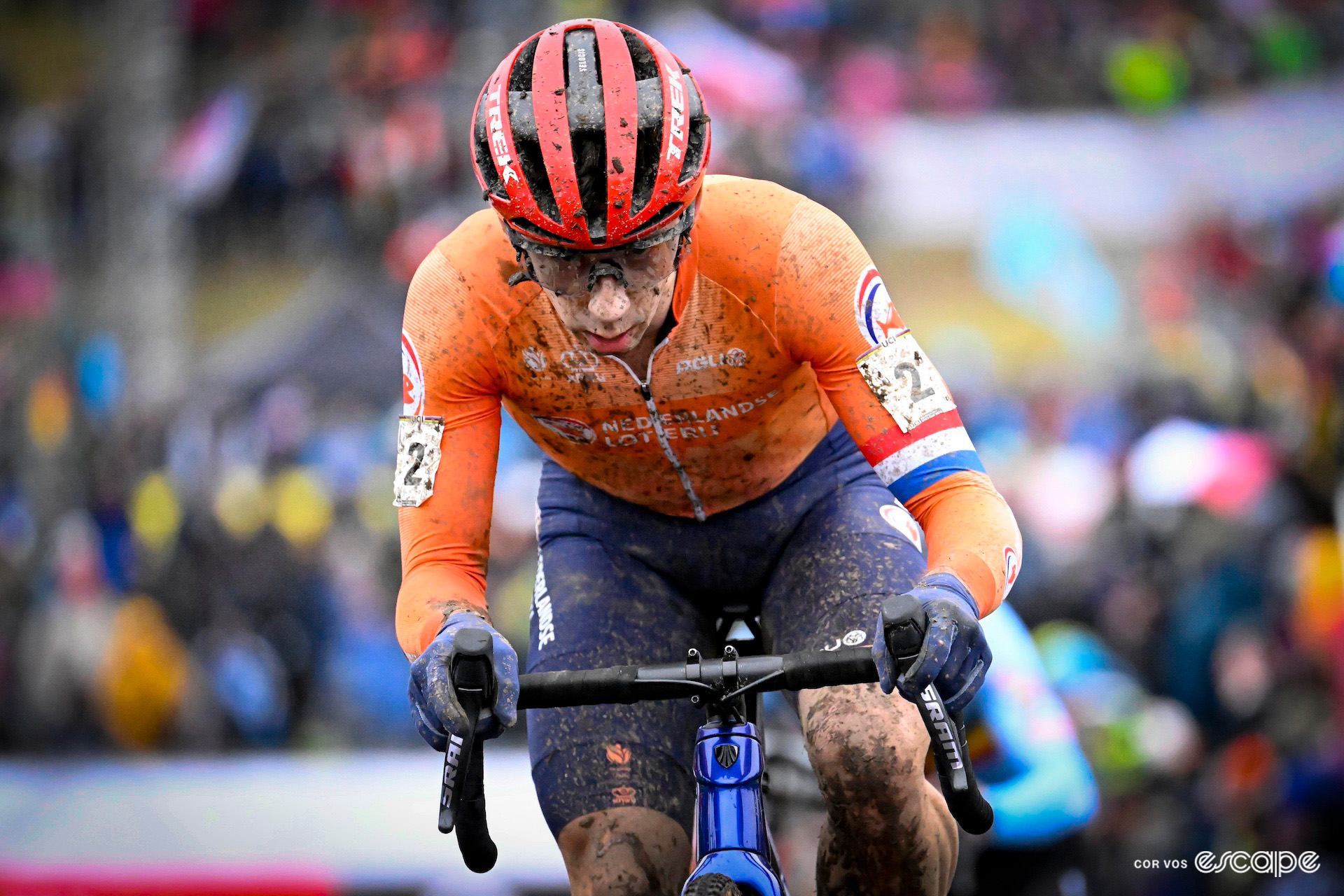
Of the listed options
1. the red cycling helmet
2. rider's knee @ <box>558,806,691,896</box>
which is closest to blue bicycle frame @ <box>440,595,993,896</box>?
rider's knee @ <box>558,806,691,896</box>

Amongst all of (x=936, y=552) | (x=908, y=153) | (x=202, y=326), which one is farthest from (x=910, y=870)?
(x=202, y=326)

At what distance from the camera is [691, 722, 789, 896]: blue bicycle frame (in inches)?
120

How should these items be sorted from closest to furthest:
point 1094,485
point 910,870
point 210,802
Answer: point 910,870, point 210,802, point 1094,485

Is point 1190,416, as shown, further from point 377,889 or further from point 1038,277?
point 1038,277

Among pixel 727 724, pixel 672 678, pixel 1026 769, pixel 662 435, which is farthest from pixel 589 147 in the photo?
pixel 1026 769

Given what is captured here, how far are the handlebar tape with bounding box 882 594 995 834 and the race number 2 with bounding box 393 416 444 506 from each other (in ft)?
4.20

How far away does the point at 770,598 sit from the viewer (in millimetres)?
3943

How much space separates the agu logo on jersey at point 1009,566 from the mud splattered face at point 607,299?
0.99m

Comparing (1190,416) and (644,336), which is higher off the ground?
(1190,416)

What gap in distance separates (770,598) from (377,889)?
3.64 m

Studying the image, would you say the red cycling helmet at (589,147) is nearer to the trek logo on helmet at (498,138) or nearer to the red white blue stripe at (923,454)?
the trek logo on helmet at (498,138)

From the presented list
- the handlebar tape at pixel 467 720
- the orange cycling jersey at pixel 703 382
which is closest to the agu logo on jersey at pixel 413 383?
the orange cycling jersey at pixel 703 382

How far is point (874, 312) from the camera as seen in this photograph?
11.5ft

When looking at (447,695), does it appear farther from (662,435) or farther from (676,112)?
(676,112)
